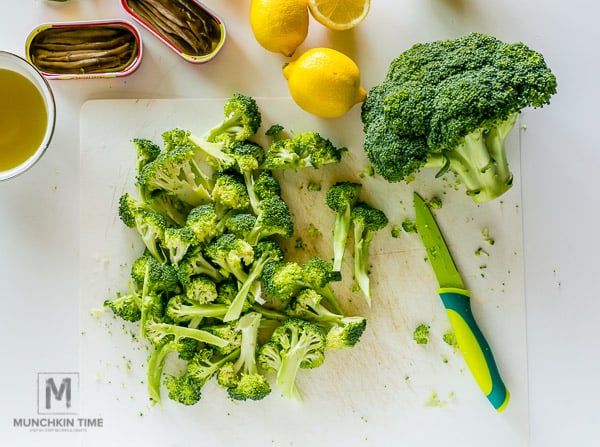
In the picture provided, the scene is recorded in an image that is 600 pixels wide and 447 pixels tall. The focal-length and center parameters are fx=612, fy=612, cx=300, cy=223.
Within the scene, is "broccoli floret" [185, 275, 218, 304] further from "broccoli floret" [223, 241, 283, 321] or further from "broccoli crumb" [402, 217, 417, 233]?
"broccoli crumb" [402, 217, 417, 233]

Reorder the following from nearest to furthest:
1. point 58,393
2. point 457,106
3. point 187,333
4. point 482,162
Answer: point 457,106 → point 482,162 → point 187,333 → point 58,393

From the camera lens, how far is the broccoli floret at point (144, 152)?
145cm

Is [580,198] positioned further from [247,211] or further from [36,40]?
[36,40]

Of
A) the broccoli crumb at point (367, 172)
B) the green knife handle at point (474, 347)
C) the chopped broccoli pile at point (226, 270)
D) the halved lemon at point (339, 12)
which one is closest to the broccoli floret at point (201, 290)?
the chopped broccoli pile at point (226, 270)

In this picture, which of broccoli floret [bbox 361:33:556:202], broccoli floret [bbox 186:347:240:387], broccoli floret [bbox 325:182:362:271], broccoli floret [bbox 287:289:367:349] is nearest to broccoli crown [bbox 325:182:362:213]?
broccoli floret [bbox 325:182:362:271]

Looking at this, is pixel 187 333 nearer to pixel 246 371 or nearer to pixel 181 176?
pixel 246 371

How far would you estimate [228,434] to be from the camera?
1.52 metres

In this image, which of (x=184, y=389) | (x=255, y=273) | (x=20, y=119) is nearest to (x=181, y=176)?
(x=255, y=273)

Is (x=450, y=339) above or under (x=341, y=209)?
under

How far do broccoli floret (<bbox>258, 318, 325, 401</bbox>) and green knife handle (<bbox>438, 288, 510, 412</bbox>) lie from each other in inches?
12.7

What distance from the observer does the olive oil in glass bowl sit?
1.42m

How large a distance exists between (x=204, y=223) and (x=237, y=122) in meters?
0.26

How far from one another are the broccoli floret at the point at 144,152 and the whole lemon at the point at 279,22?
0.36 meters

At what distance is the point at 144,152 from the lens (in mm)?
1455
